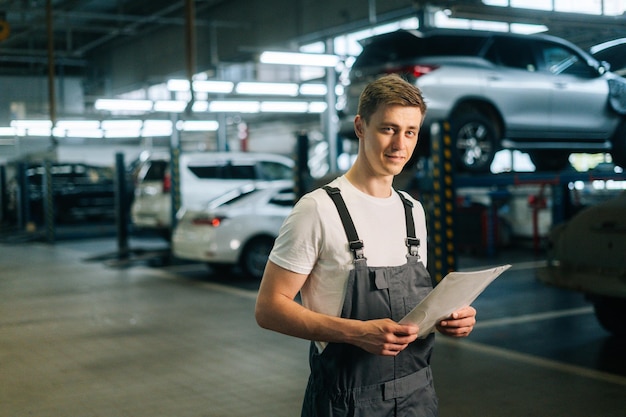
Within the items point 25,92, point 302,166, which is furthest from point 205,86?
point 25,92

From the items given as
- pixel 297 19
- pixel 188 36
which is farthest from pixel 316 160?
pixel 188 36

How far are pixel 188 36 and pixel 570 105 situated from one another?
6019mm

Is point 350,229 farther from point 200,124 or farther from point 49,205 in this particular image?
point 200,124

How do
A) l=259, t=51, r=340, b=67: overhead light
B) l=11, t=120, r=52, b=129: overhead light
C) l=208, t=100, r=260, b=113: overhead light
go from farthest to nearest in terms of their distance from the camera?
l=11, t=120, r=52, b=129: overhead light, l=208, t=100, r=260, b=113: overhead light, l=259, t=51, r=340, b=67: overhead light

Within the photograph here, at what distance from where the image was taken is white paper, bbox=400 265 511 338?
221 centimetres

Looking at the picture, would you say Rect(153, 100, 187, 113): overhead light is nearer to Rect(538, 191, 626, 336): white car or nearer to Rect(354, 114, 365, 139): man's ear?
Rect(538, 191, 626, 336): white car

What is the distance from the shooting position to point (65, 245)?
795 inches

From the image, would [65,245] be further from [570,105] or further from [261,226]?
[570,105]

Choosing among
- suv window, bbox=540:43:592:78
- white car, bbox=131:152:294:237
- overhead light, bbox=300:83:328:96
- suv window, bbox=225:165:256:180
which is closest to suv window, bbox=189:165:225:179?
white car, bbox=131:152:294:237

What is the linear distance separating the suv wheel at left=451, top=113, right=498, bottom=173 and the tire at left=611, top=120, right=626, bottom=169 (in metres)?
1.96

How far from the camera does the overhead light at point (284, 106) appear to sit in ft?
63.4

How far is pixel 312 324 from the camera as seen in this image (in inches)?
87.4

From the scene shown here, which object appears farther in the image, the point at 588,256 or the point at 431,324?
the point at 588,256

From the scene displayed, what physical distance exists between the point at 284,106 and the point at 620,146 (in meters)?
10.8
